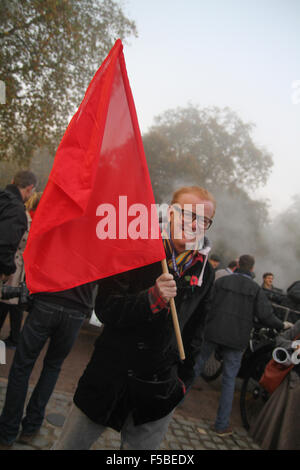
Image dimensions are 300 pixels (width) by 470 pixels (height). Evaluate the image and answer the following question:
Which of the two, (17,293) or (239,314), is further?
(239,314)

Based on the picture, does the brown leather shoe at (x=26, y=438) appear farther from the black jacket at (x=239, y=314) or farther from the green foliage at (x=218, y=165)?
the green foliage at (x=218, y=165)

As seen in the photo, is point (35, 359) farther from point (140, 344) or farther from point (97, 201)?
point (97, 201)

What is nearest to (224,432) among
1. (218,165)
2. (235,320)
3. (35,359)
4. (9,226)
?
(235,320)

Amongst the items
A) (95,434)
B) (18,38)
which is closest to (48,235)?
(95,434)

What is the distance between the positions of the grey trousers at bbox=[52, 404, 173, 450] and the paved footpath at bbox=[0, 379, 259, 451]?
1174 millimetres

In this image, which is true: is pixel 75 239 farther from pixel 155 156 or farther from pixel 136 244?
pixel 155 156

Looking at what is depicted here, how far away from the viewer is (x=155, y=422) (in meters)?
1.81

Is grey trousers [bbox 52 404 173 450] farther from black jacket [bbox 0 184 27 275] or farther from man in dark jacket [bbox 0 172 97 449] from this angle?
black jacket [bbox 0 184 27 275]

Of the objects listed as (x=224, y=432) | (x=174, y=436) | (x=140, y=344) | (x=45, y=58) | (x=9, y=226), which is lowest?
(x=224, y=432)

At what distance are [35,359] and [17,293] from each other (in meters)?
0.56

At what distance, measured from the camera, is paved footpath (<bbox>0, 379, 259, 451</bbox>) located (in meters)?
2.90

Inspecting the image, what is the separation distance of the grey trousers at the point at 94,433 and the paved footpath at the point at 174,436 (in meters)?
1.17

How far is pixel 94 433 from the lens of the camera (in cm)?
179
